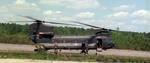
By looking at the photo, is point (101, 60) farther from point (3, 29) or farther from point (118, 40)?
point (3, 29)

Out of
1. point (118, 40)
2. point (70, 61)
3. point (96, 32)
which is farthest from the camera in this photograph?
point (118, 40)

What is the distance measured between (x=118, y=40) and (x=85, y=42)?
20117 millimetres

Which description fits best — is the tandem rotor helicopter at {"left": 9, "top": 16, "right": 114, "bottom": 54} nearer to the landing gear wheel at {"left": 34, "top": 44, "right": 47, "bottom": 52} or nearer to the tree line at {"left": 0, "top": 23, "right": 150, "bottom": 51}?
the landing gear wheel at {"left": 34, "top": 44, "right": 47, "bottom": 52}

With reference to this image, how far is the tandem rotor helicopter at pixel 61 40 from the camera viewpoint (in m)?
40.3

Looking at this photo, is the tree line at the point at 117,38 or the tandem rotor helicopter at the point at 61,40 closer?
the tandem rotor helicopter at the point at 61,40

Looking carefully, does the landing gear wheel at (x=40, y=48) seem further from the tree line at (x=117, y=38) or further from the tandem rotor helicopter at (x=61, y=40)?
the tree line at (x=117, y=38)

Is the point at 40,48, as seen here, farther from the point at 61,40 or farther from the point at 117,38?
the point at 117,38

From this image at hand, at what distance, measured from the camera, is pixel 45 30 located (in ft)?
134

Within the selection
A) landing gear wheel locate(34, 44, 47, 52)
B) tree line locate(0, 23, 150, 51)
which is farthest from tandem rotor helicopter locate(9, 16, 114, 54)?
tree line locate(0, 23, 150, 51)

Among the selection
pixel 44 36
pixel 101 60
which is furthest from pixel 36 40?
pixel 101 60

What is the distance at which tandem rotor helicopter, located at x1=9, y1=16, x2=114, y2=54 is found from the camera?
40.3m

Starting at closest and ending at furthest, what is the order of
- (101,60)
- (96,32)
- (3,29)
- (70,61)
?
(70,61), (101,60), (96,32), (3,29)

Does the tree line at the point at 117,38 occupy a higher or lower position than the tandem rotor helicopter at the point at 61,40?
lower

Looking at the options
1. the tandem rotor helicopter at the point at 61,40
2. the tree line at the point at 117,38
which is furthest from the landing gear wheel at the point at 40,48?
the tree line at the point at 117,38
